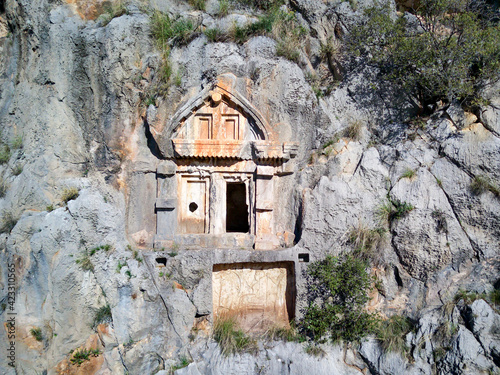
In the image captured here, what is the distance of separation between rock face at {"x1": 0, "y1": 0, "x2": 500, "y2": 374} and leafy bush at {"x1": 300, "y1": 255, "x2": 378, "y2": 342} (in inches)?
8.8

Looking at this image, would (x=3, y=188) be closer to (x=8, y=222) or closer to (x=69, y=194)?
(x=8, y=222)

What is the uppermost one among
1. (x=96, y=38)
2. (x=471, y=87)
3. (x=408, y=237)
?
(x=96, y=38)

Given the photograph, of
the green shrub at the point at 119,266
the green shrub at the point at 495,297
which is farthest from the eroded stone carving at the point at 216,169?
the green shrub at the point at 495,297

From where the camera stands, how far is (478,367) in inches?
290

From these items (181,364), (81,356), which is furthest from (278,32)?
(81,356)

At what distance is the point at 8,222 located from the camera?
26.9 feet

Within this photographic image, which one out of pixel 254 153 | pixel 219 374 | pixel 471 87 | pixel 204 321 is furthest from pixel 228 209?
pixel 471 87

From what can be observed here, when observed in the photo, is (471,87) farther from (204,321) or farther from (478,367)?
(204,321)

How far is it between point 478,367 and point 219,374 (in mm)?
4096

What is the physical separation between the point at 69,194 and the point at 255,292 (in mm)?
3806

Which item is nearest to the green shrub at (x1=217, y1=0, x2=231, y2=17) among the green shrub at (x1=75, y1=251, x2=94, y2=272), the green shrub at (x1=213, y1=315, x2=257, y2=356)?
the green shrub at (x1=75, y1=251, x2=94, y2=272)

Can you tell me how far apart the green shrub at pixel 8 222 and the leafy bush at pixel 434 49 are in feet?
23.9

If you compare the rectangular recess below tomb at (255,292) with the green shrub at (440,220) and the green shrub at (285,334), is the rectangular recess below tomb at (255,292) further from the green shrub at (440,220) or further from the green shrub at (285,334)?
the green shrub at (440,220)

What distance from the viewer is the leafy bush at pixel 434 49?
8984 millimetres
